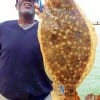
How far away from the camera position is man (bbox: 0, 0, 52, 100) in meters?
2.12

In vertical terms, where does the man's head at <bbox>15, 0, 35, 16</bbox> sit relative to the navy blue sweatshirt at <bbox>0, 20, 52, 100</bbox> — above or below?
above

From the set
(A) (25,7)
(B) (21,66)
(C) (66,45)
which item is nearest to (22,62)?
(B) (21,66)

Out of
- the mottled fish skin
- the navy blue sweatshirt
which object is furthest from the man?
the mottled fish skin

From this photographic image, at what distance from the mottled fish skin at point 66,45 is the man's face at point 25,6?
0.94ft

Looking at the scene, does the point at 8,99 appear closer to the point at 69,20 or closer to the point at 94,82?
the point at 69,20

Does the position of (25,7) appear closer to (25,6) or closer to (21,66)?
(25,6)

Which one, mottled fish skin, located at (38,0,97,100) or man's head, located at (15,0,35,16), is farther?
man's head, located at (15,0,35,16)

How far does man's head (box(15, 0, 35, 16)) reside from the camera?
206 cm

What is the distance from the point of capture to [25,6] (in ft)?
6.82

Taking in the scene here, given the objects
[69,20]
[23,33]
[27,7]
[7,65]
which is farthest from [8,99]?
[69,20]

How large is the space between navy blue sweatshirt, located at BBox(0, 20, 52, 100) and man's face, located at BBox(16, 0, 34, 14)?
0.12 m

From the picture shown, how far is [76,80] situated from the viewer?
1.76 meters

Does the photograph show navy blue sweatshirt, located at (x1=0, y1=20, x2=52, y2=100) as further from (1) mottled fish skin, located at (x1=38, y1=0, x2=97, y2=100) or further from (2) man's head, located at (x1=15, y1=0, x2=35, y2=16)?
(1) mottled fish skin, located at (x1=38, y1=0, x2=97, y2=100)

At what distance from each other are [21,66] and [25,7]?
0.32 m
